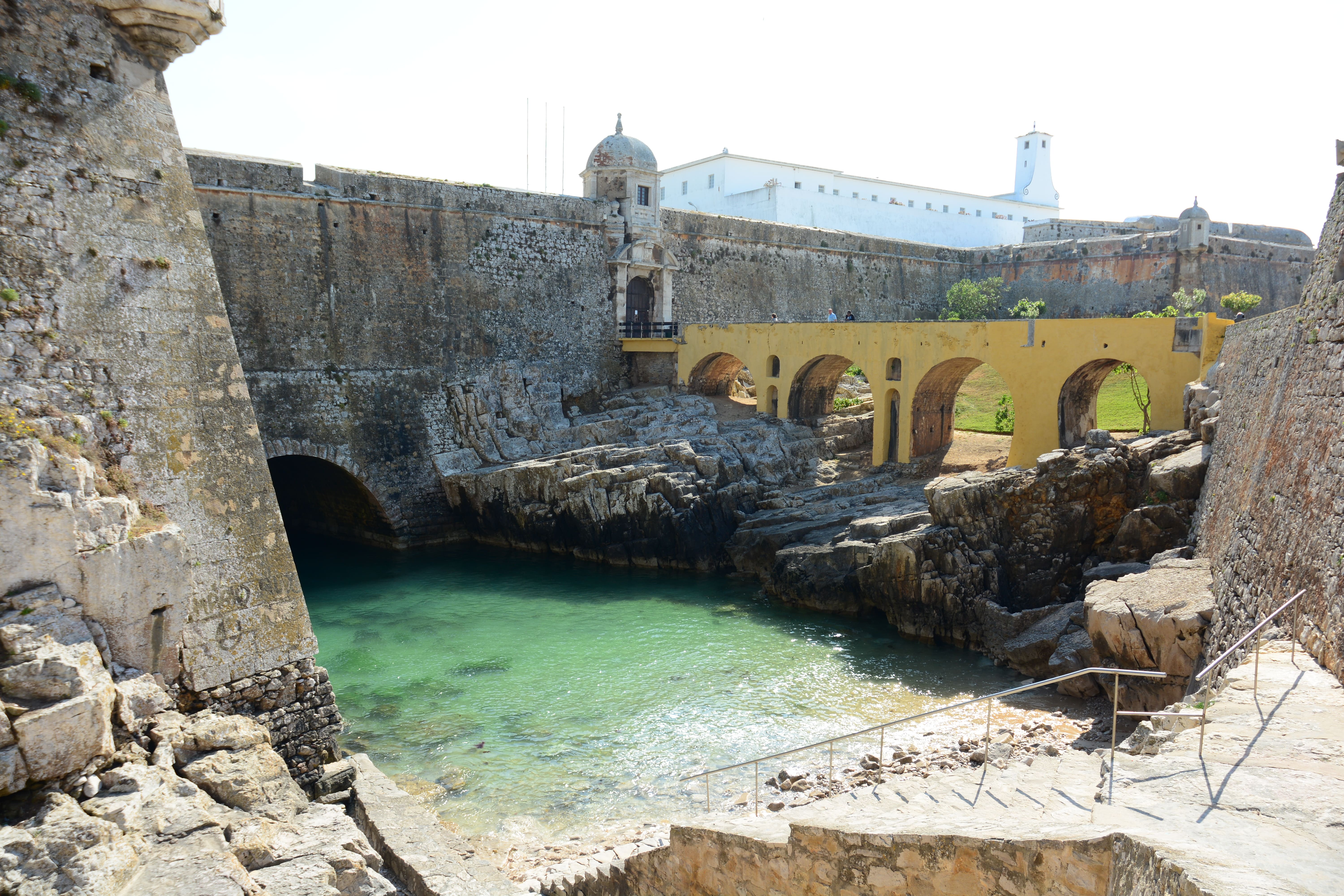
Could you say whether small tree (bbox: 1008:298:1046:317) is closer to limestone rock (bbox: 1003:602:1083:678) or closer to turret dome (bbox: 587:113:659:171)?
turret dome (bbox: 587:113:659:171)

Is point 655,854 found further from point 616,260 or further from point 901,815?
point 616,260

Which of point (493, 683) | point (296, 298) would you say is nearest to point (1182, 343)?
point (493, 683)

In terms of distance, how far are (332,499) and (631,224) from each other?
1160 cm

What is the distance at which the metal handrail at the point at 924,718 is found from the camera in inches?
220

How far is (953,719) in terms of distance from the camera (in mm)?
11656

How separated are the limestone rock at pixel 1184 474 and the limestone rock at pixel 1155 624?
8.32 ft

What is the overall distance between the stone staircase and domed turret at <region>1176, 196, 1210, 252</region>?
27.7 m

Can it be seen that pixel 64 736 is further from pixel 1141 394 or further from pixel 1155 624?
pixel 1141 394

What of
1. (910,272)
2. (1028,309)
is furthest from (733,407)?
(910,272)

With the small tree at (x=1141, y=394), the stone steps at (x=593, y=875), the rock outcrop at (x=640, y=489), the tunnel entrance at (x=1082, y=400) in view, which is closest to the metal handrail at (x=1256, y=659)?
the stone steps at (x=593, y=875)

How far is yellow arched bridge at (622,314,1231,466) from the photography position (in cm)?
1669

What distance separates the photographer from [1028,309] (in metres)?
31.0

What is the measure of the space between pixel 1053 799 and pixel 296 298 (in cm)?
1916

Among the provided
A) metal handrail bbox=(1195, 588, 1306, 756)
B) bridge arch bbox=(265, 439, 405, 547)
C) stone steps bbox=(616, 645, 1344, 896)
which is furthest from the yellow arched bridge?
stone steps bbox=(616, 645, 1344, 896)
